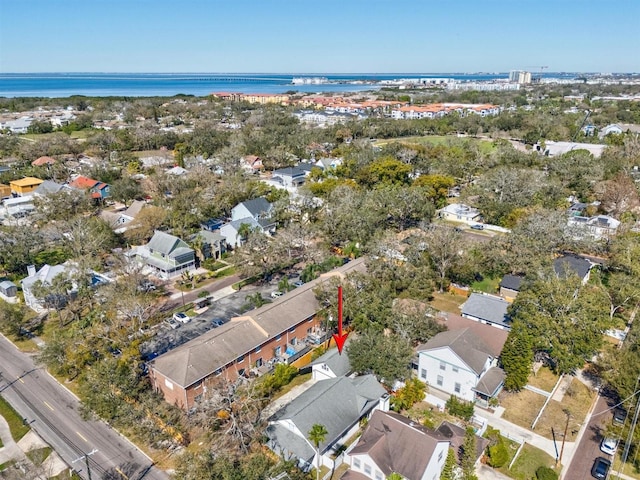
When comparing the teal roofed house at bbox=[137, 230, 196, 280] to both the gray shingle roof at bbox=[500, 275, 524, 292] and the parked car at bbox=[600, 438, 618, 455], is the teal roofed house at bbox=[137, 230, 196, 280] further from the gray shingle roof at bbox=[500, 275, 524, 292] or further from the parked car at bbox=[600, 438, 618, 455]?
the parked car at bbox=[600, 438, 618, 455]

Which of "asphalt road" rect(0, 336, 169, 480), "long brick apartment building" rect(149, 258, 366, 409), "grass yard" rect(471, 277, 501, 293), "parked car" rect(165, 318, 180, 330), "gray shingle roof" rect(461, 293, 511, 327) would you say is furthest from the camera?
"grass yard" rect(471, 277, 501, 293)

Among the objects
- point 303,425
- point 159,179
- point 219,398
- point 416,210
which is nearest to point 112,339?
point 219,398

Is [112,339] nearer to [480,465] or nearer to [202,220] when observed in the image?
[480,465]

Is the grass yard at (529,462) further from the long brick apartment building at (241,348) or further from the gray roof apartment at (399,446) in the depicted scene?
the long brick apartment building at (241,348)

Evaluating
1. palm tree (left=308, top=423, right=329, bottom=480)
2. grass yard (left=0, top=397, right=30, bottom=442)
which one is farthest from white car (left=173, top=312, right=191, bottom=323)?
palm tree (left=308, top=423, right=329, bottom=480)

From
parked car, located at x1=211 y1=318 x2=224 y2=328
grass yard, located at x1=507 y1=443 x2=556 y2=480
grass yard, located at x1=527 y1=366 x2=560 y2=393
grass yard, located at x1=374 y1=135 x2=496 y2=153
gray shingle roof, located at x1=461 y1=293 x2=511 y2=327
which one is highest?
grass yard, located at x1=374 y1=135 x2=496 y2=153

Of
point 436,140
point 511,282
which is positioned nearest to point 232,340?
point 511,282

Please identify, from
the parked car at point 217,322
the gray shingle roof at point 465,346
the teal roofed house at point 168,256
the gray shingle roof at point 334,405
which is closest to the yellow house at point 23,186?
the teal roofed house at point 168,256
